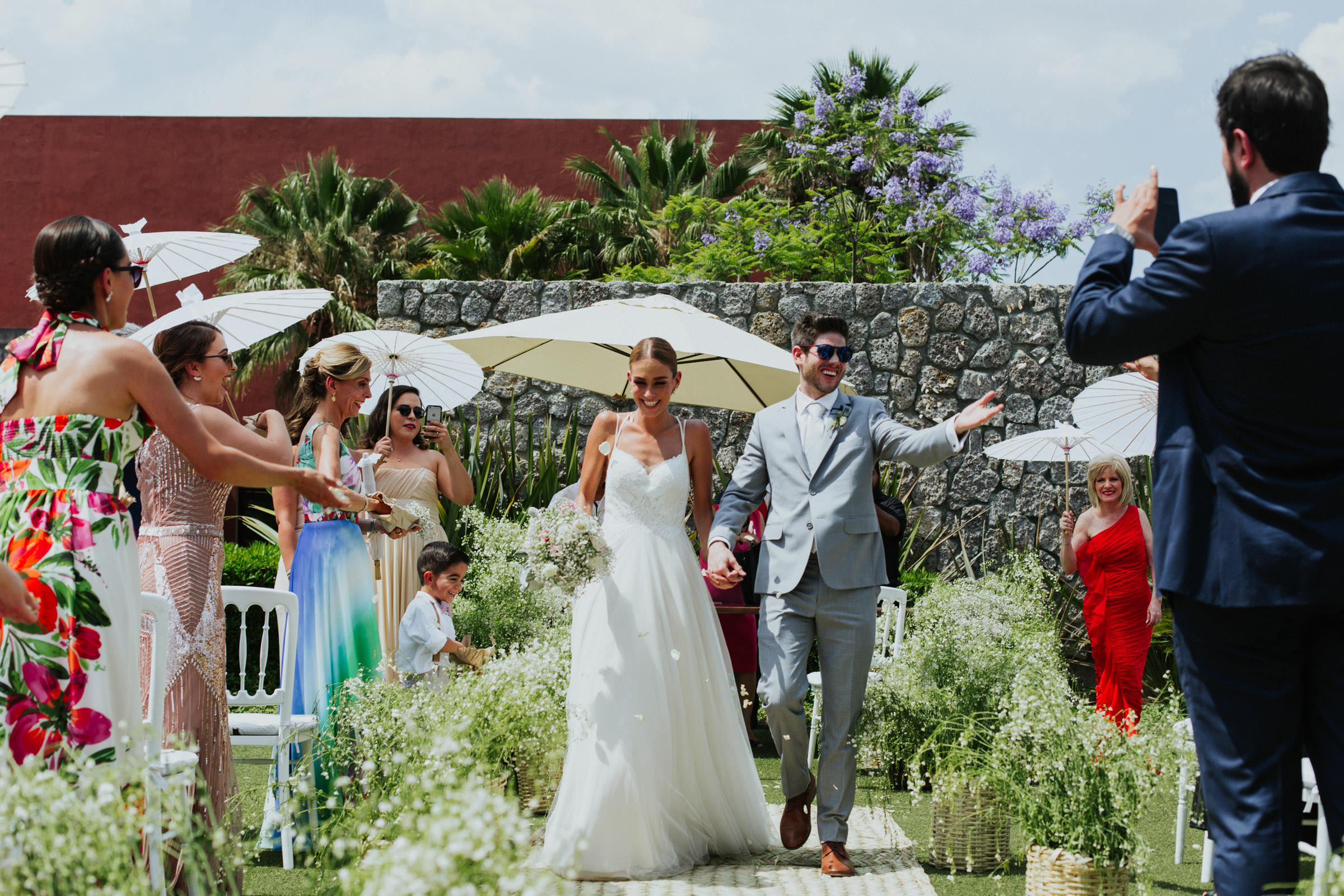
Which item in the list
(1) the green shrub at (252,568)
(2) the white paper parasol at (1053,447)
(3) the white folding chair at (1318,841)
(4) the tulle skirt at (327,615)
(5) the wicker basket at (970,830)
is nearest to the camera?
(3) the white folding chair at (1318,841)

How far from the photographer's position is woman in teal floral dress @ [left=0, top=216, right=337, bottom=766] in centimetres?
261

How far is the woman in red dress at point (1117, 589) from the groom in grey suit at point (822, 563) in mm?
2489

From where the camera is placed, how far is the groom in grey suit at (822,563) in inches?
172

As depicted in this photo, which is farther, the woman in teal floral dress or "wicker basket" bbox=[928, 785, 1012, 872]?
"wicker basket" bbox=[928, 785, 1012, 872]

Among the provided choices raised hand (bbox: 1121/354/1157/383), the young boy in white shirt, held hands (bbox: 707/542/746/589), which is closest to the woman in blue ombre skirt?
the young boy in white shirt

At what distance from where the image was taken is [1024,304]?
9.73 metres

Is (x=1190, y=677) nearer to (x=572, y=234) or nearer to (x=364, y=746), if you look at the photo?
A: (x=364, y=746)

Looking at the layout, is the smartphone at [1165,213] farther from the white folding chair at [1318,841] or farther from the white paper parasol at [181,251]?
the white paper parasol at [181,251]

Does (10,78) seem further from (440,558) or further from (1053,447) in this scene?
(1053,447)

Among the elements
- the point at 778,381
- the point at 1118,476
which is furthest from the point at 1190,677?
the point at 1118,476

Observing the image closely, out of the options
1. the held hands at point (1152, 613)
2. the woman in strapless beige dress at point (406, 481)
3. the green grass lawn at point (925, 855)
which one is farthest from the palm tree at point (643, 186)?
the green grass lawn at point (925, 855)

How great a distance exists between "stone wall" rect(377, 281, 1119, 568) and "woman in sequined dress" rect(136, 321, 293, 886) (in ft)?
19.5

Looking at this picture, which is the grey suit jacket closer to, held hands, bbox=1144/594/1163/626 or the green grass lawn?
the green grass lawn

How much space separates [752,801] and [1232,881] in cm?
251
